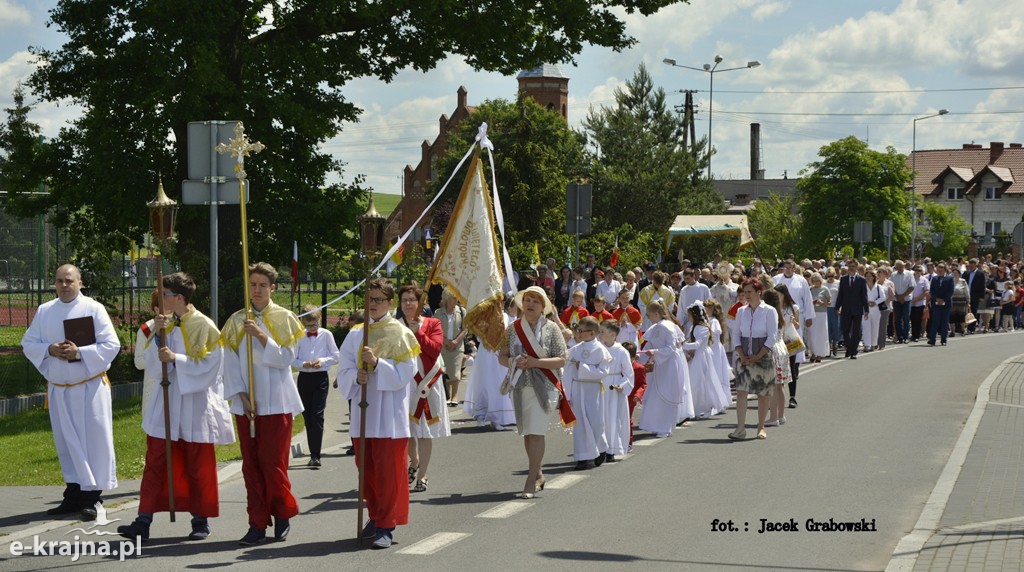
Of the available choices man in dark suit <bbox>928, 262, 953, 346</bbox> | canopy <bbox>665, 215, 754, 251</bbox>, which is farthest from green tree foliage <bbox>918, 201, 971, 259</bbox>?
man in dark suit <bbox>928, 262, 953, 346</bbox>

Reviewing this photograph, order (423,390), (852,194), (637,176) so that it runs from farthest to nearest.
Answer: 1. (852,194)
2. (637,176)
3. (423,390)

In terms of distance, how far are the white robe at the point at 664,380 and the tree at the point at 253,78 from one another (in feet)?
27.7

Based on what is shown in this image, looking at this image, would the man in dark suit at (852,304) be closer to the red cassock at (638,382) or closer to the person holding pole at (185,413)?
the red cassock at (638,382)

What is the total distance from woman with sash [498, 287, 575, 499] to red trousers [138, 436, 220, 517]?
2.66 metres

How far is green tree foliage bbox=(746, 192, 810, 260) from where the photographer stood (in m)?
86.8

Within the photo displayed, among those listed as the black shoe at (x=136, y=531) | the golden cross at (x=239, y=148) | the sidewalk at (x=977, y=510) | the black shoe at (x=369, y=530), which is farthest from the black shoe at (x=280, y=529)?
the sidewalk at (x=977, y=510)

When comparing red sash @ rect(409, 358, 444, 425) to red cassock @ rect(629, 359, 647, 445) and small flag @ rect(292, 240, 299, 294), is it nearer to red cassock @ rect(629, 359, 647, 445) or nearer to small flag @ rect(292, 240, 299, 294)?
red cassock @ rect(629, 359, 647, 445)

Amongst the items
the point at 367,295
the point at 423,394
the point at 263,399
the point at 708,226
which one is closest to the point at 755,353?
the point at 423,394

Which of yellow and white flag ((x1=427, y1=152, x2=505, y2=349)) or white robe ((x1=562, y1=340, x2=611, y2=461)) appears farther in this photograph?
white robe ((x1=562, y1=340, x2=611, y2=461))

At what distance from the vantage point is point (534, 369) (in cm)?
1055

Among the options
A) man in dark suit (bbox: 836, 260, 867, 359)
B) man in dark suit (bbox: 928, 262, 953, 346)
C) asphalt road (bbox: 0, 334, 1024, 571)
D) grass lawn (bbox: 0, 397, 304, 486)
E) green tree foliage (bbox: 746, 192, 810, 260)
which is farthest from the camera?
green tree foliage (bbox: 746, 192, 810, 260)

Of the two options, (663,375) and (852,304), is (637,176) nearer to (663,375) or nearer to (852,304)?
(852,304)

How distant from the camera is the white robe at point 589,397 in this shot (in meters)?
11.8

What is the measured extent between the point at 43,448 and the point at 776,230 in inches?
3218
